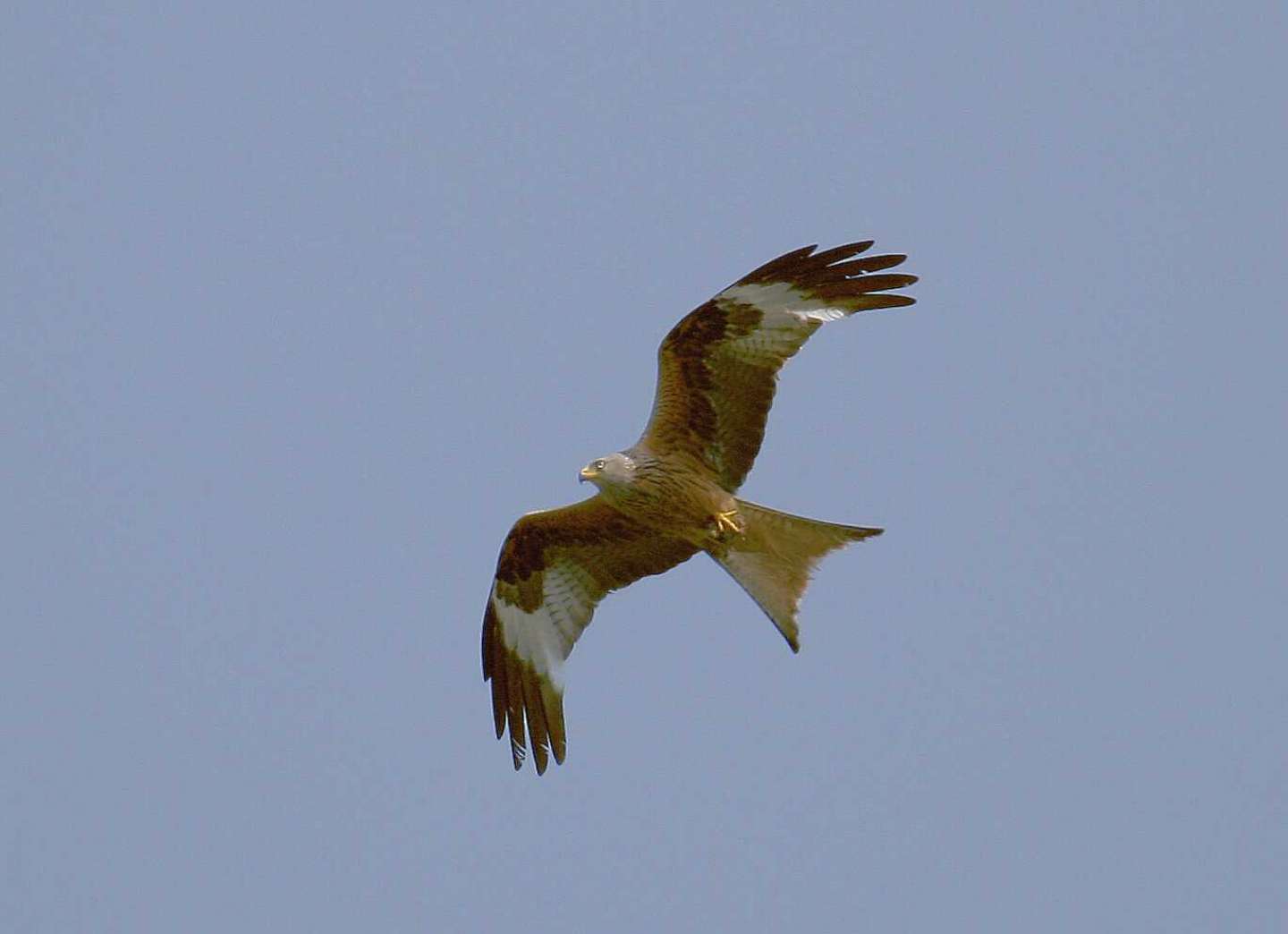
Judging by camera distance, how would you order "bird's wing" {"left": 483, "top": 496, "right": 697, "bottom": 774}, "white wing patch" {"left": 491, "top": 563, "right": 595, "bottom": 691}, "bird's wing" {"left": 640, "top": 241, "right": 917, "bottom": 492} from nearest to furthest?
1. "bird's wing" {"left": 640, "top": 241, "right": 917, "bottom": 492}
2. "bird's wing" {"left": 483, "top": 496, "right": 697, "bottom": 774}
3. "white wing patch" {"left": 491, "top": 563, "right": 595, "bottom": 691}

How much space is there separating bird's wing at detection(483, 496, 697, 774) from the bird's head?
2.41 feet

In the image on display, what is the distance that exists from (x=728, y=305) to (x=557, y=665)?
2.80m

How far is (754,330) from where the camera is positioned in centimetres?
1122

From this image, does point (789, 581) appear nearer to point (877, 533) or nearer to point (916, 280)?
point (877, 533)

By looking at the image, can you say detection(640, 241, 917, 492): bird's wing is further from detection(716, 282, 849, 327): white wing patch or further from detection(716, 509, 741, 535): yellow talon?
detection(716, 509, 741, 535): yellow talon

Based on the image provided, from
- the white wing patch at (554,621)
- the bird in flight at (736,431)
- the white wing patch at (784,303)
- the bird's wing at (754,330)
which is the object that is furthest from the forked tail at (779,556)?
the white wing patch at (554,621)

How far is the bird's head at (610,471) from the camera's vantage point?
445 inches

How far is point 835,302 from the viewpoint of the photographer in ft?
36.9

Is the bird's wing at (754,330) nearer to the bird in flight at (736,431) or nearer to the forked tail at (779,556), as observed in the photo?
the bird in flight at (736,431)

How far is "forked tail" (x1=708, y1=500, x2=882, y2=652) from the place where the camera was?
11219 mm

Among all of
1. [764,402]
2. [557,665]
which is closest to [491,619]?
[557,665]

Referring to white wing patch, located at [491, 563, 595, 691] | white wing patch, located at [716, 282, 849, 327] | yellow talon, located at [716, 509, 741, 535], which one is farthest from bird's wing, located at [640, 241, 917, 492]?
white wing patch, located at [491, 563, 595, 691]

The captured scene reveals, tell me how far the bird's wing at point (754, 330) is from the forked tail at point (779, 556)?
533mm

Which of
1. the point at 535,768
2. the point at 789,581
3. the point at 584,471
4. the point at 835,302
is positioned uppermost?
the point at 835,302
